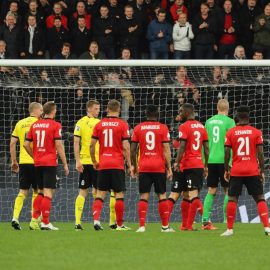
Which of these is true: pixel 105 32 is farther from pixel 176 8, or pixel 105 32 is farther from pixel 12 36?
pixel 12 36

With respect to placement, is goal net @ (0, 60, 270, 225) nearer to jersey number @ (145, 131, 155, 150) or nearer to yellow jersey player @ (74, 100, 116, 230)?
yellow jersey player @ (74, 100, 116, 230)

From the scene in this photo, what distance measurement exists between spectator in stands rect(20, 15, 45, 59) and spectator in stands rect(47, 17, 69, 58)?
16 cm

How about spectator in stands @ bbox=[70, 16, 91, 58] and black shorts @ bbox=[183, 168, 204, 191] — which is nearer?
black shorts @ bbox=[183, 168, 204, 191]

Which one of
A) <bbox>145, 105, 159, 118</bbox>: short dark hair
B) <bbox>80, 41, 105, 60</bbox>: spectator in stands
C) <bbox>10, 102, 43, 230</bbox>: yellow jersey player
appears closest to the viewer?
<bbox>145, 105, 159, 118</bbox>: short dark hair

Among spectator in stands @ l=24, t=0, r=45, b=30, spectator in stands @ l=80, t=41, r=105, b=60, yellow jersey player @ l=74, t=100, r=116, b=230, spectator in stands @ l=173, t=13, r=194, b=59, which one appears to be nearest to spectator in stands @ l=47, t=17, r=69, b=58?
spectator in stands @ l=24, t=0, r=45, b=30

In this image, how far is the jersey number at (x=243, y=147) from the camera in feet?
49.9

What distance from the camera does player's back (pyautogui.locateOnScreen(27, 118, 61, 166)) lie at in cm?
1664

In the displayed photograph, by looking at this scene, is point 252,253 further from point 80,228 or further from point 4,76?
point 4,76

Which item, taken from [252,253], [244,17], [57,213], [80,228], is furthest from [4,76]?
[252,253]

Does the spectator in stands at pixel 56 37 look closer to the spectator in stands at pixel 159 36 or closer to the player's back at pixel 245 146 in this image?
the spectator in stands at pixel 159 36

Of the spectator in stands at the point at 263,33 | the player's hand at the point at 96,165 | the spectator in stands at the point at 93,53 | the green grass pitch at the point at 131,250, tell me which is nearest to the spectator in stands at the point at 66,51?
the spectator in stands at the point at 93,53

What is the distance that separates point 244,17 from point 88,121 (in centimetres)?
742

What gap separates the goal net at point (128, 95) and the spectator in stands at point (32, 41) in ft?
8.82

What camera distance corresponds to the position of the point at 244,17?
23.9 meters
